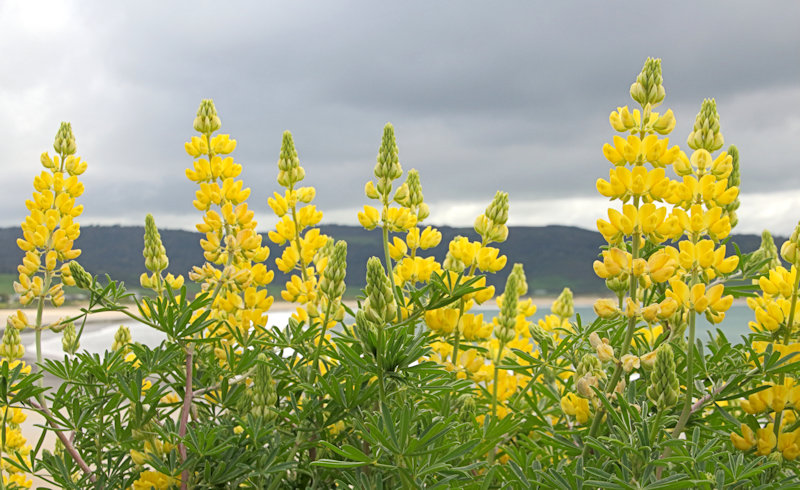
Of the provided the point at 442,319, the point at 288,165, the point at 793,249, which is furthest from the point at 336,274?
the point at 793,249

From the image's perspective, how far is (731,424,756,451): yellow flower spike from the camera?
1.22 metres

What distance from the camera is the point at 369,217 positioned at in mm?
1565

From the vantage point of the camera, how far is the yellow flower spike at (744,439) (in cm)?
122

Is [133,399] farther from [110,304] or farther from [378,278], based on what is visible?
[378,278]

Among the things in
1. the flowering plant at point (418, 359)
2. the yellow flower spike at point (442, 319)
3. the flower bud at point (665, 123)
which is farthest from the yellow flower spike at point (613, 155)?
the yellow flower spike at point (442, 319)

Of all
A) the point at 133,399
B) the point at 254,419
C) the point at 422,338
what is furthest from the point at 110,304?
the point at 422,338

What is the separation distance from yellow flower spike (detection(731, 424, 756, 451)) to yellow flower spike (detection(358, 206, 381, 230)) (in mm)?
931

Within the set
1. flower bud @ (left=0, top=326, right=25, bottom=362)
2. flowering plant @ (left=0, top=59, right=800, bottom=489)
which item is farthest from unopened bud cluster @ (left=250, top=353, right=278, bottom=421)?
flower bud @ (left=0, top=326, right=25, bottom=362)

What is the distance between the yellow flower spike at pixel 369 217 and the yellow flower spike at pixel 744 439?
931mm

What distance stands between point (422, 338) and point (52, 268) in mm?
1365

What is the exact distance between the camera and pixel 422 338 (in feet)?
3.66

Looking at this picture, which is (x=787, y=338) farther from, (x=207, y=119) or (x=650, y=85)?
(x=207, y=119)

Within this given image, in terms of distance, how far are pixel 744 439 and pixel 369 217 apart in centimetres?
96

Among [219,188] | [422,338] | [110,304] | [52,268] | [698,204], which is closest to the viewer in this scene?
[422,338]
